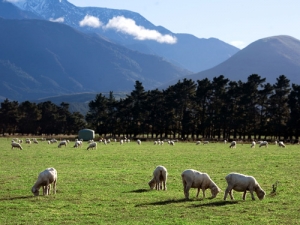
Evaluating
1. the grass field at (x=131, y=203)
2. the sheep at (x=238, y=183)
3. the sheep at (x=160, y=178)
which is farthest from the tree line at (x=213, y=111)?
the sheep at (x=238, y=183)

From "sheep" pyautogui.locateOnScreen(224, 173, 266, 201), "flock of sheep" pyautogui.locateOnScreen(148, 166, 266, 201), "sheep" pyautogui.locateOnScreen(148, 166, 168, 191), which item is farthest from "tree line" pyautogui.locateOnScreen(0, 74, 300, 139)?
"sheep" pyautogui.locateOnScreen(224, 173, 266, 201)

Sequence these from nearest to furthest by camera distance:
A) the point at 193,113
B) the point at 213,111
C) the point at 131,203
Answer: the point at 131,203, the point at 193,113, the point at 213,111

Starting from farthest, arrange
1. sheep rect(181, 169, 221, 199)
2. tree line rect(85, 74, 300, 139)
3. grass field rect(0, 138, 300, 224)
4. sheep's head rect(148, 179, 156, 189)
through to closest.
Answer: tree line rect(85, 74, 300, 139) → sheep's head rect(148, 179, 156, 189) → sheep rect(181, 169, 221, 199) → grass field rect(0, 138, 300, 224)

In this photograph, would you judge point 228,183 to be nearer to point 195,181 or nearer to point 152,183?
point 195,181

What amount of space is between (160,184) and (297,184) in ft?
23.2

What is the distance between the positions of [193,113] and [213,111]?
544cm

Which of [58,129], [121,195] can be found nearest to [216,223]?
[121,195]

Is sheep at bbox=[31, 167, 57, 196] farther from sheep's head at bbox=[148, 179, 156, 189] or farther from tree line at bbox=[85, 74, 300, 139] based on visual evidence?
tree line at bbox=[85, 74, 300, 139]

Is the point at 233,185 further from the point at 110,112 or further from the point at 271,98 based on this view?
the point at 110,112

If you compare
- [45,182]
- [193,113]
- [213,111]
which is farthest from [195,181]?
[213,111]

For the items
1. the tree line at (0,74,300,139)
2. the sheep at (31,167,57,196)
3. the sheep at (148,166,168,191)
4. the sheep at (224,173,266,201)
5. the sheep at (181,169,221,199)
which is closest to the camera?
the sheep at (224,173,266,201)

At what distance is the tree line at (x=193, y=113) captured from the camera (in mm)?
92188

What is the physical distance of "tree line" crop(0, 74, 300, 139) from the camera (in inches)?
3629

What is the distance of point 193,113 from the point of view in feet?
340
